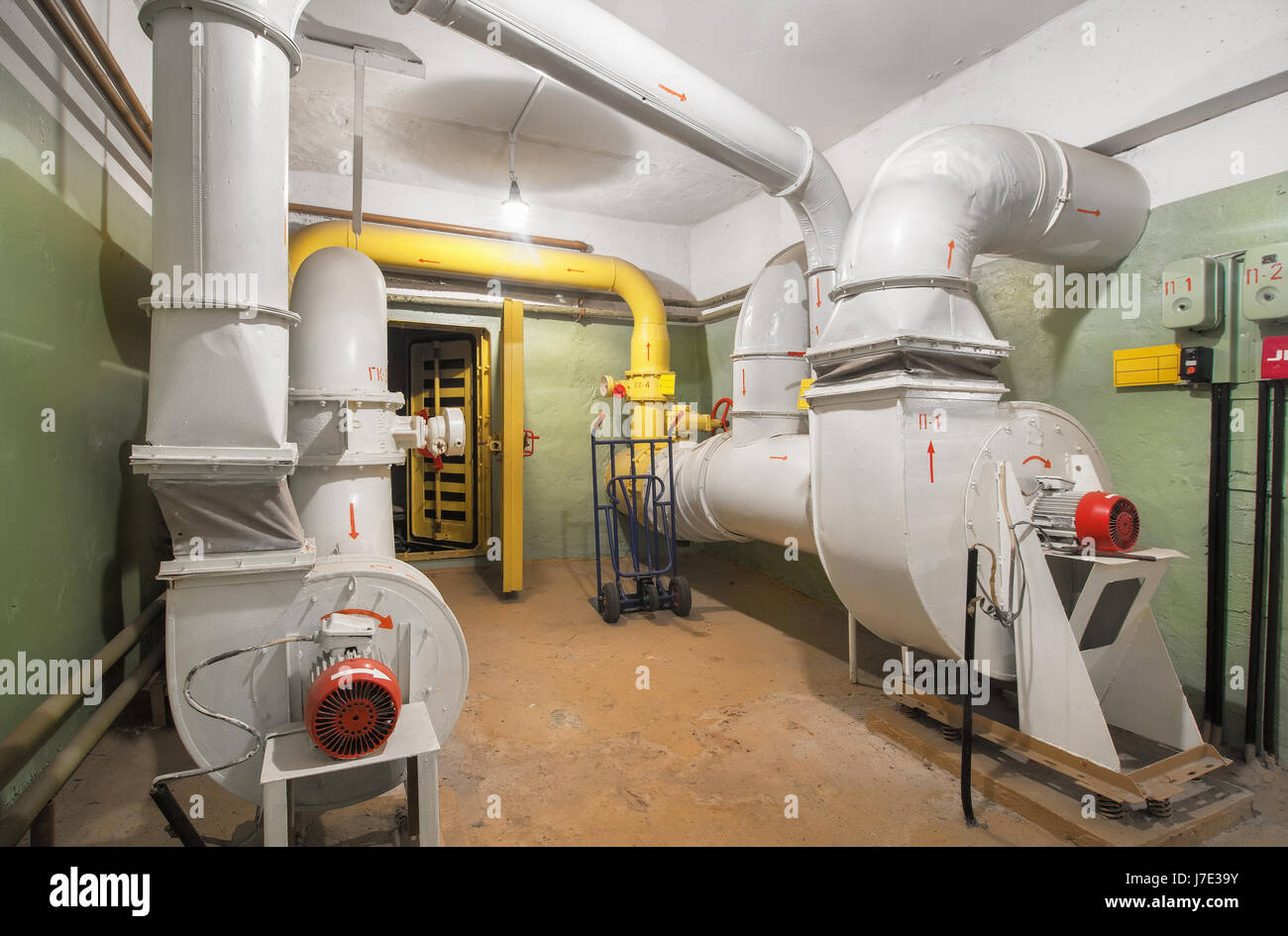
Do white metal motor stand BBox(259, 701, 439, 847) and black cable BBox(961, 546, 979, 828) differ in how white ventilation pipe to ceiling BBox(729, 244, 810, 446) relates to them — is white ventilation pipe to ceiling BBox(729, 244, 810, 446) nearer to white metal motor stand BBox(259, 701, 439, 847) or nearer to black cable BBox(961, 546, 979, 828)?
black cable BBox(961, 546, 979, 828)

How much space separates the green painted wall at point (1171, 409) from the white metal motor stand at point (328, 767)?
2668 mm

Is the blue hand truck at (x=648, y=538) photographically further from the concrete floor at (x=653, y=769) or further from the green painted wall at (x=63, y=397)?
the green painted wall at (x=63, y=397)

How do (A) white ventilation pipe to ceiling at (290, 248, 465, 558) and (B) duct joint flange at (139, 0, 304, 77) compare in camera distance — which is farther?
(A) white ventilation pipe to ceiling at (290, 248, 465, 558)

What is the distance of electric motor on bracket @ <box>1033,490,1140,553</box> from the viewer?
5.79 ft

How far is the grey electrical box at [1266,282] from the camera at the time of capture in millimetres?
1950

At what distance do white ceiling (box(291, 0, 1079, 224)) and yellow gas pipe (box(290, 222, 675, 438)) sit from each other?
51 centimetres

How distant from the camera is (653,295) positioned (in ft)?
15.4

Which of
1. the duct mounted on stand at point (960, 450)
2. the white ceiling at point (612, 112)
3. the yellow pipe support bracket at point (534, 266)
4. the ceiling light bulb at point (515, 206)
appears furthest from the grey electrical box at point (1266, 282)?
the ceiling light bulb at point (515, 206)

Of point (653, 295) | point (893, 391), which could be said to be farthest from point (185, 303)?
point (653, 295)

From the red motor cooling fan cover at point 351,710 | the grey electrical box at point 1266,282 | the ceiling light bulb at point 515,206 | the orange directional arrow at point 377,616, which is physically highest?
the ceiling light bulb at point 515,206

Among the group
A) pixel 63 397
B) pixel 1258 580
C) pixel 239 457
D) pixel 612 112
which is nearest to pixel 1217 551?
pixel 1258 580

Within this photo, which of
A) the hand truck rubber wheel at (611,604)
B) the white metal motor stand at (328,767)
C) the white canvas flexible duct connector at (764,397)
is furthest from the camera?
the hand truck rubber wheel at (611,604)

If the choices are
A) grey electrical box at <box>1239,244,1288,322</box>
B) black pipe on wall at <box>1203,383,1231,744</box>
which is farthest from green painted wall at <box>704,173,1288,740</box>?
grey electrical box at <box>1239,244,1288,322</box>

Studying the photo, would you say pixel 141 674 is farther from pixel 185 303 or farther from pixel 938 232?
pixel 938 232
